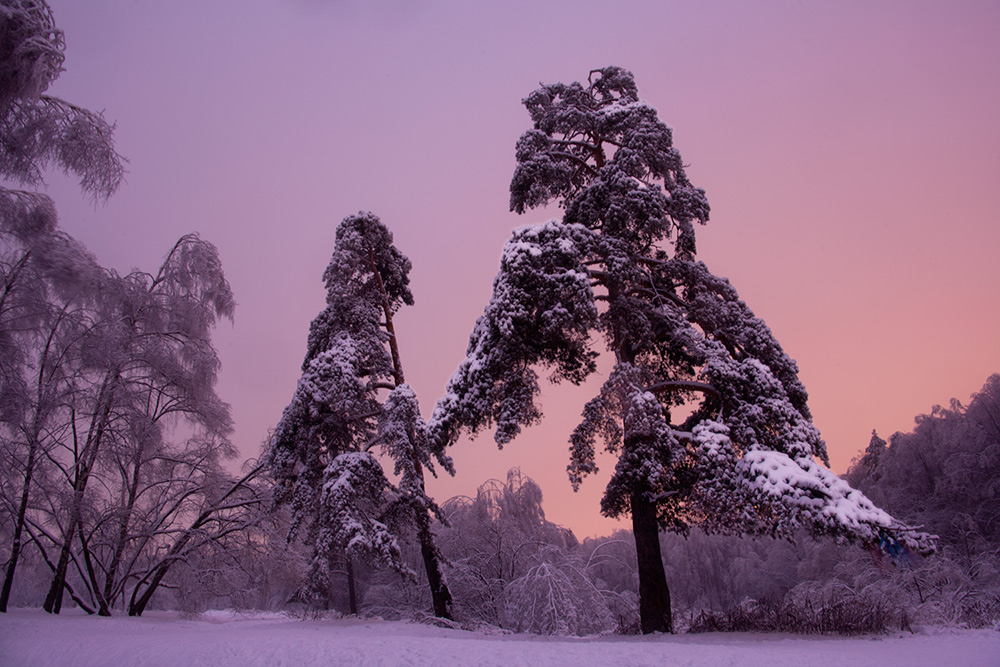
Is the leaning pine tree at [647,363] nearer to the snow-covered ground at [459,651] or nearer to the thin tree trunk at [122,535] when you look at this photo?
the snow-covered ground at [459,651]

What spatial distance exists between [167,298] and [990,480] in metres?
38.0

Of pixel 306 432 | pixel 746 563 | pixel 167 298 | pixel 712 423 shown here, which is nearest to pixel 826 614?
pixel 712 423

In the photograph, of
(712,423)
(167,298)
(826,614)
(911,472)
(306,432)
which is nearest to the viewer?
(826,614)

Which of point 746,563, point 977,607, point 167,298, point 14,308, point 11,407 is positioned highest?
point 167,298

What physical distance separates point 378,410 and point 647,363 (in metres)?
7.09

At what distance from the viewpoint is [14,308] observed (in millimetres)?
10516

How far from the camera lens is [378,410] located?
14.8 metres

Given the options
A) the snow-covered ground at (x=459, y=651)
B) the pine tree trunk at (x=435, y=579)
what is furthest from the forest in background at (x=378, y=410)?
the snow-covered ground at (x=459, y=651)

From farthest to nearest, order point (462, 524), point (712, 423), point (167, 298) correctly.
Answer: point (462, 524) < point (167, 298) < point (712, 423)

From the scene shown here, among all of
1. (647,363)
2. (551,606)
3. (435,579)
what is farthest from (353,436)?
(647,363)

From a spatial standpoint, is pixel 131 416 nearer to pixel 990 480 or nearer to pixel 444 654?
pixel 444 654

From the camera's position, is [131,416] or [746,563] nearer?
[131,416]

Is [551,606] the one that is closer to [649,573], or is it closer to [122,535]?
[649,573]

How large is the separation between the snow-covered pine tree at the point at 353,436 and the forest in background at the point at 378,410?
65 mm
